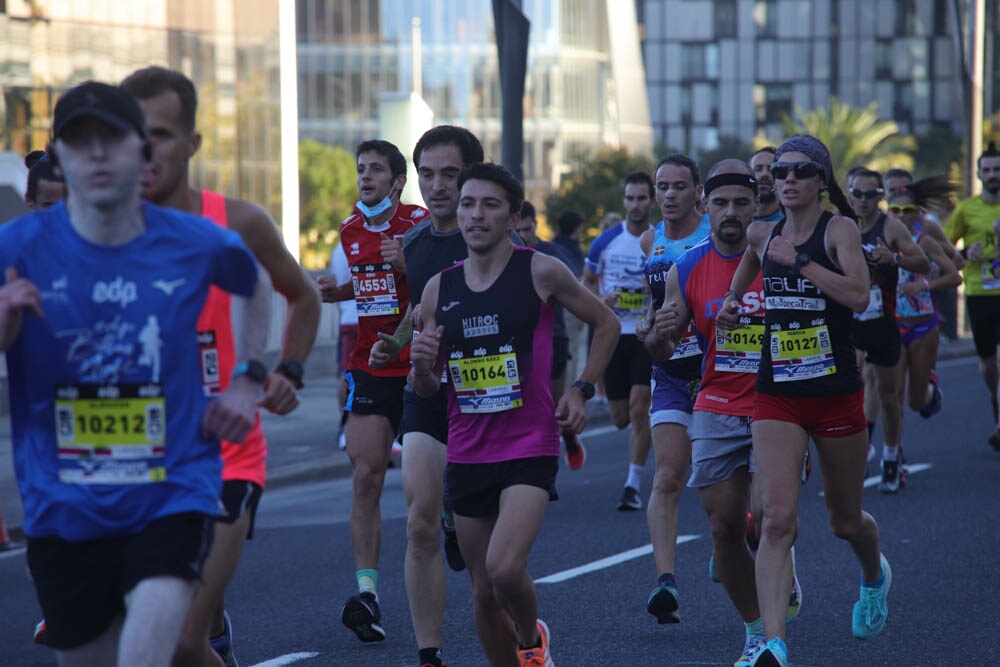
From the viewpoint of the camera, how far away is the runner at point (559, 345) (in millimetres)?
6008

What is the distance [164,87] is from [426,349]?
1.56 metres

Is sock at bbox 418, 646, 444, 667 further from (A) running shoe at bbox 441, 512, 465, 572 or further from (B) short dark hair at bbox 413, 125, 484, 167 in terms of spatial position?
(B) short dark hair at bbox 413, 125, 484, 167

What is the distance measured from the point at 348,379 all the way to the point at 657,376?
1.58 metres

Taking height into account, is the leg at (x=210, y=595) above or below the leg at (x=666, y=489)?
above

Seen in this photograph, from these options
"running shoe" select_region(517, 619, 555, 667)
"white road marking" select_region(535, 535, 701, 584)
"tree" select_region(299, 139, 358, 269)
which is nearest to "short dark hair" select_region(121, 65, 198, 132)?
"running shoe" select_region(517, 619, 555, 667)

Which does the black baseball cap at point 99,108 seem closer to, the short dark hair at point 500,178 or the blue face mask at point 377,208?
the short dark hair at point 500,178

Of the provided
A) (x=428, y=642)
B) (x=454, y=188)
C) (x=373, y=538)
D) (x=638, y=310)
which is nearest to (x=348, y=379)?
(x=373, y=538)

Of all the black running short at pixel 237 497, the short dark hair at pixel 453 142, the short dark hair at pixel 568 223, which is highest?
the short dark hair at pixel 453 142

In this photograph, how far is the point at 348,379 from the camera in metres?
7.54

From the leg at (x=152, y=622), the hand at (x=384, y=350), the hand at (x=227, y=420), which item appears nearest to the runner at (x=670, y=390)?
the hand at (x=384, y=350)

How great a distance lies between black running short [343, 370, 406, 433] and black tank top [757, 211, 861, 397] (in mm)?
1841

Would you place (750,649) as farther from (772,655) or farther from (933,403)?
(933,403)

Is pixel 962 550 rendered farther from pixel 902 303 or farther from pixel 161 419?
pixel 161 419

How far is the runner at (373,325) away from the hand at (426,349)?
4.94 ft
